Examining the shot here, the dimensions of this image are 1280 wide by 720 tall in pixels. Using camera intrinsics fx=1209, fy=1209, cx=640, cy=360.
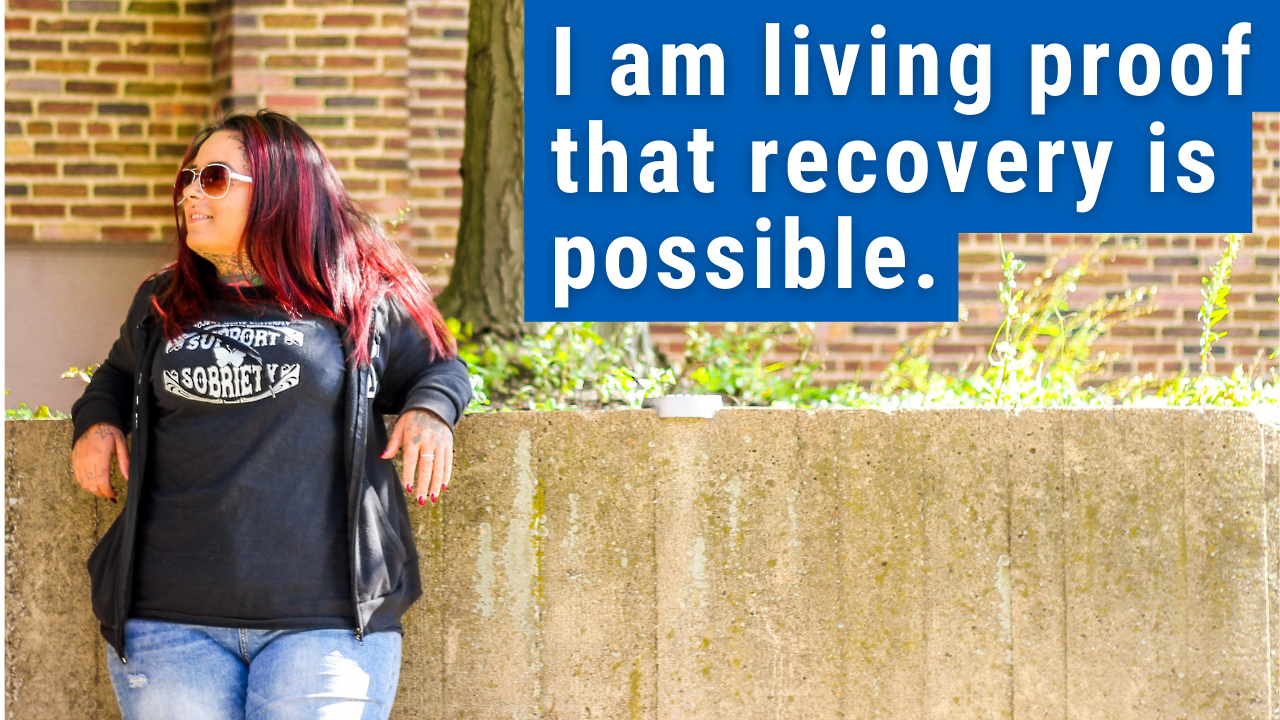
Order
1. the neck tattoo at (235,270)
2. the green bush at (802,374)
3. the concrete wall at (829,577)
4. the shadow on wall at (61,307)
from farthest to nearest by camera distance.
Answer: the shadow on wall at (61,307) < the green bush at (802,374) < the concrete wall at (829,577) < the neck tattoo at (235,270)

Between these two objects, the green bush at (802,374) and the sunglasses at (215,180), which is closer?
the sunglasses at (215,180)

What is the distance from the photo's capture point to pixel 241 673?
2207 mm

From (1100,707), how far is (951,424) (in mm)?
757

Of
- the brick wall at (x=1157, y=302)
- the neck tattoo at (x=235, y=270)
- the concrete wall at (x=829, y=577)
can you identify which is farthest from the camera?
the brick wall at (x=1157, y=302)

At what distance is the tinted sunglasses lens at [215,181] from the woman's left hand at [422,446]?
545 mm

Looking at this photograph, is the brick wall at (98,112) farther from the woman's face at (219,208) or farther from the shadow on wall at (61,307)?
the woman's face at (219,208)

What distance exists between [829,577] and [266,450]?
135 centimetres

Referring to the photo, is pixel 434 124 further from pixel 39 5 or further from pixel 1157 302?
pixel 1157 302

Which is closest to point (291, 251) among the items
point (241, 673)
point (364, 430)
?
point (364, 430)

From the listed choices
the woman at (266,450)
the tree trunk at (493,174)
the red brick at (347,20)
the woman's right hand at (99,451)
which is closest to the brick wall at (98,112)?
the red brick at (347,20)

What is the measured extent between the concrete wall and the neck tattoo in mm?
699

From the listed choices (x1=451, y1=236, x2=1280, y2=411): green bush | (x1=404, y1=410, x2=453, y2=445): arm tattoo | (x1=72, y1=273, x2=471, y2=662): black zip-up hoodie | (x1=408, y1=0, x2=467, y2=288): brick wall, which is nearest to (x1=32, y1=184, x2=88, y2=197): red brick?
(x1=408, y1=0, x2=467, y2=288): brick wall

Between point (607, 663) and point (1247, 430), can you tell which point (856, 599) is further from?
point (1247, 430)

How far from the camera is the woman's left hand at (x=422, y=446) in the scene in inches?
92.0
